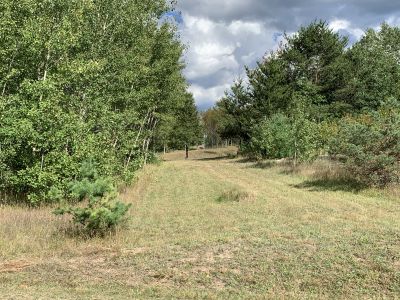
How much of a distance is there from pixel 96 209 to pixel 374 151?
1245 cm

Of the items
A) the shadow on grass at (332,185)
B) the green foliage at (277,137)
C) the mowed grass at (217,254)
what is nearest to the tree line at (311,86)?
the green foliage at (277,137)

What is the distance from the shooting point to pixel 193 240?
35.8ft

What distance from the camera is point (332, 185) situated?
19828 millimetres

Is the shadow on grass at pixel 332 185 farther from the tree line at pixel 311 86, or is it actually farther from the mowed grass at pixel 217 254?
the tree line at pixel 311 86

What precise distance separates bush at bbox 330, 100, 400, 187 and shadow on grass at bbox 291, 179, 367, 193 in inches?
14.9

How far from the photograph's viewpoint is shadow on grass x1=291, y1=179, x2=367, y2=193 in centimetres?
1844

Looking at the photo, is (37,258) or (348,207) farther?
(348,207)

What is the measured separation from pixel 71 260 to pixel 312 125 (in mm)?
21297

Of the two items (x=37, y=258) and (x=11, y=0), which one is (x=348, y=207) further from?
(x=11, y=0)

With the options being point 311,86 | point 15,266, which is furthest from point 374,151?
point 311,86

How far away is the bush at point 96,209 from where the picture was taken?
11031 millimetres

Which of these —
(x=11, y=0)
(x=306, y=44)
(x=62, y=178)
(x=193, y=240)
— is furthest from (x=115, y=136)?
(x=306, y=44)

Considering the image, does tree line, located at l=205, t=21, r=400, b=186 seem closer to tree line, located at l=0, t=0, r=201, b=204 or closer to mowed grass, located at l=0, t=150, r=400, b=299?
tree line, located at l=0, t=0, r=201, b=204

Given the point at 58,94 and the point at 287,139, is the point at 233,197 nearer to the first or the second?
the point at 58,94
